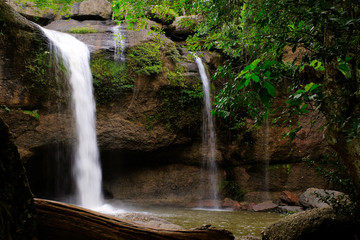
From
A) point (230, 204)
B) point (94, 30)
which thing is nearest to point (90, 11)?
point (94, 30)

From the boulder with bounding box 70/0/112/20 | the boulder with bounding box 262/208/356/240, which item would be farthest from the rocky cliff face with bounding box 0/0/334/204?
the boulder with bounding box 262/208/356/240

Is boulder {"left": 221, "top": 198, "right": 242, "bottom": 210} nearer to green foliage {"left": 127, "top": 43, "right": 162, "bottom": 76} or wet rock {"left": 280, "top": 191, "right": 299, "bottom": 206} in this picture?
wet rock {"left": 280, "top": 191, "right": 299, "bottom": 206}

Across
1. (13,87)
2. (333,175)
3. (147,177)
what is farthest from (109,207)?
(333,175)

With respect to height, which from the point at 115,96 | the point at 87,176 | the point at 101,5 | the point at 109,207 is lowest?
the point at 109,207

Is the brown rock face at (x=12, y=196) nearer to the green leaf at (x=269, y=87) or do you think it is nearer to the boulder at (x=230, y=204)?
the green leaf at (x=269, y=87)

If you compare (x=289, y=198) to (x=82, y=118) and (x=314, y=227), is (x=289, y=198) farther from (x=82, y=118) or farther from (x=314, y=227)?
(x=82, y=118)

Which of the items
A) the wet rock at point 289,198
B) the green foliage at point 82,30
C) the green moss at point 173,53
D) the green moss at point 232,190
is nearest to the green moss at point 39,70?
the green foliage at point 82,30

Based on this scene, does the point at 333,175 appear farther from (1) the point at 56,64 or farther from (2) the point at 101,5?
(2) the point at 101,5

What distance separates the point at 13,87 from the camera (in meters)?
7.49

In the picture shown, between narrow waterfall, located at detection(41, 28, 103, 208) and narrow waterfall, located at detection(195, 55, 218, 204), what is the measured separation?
4502mm

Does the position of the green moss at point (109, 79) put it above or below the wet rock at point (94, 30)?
below

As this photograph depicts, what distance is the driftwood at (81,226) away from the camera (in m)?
2.11

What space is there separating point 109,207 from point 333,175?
7.47 meters

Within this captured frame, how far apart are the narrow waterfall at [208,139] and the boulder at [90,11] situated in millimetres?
6190
